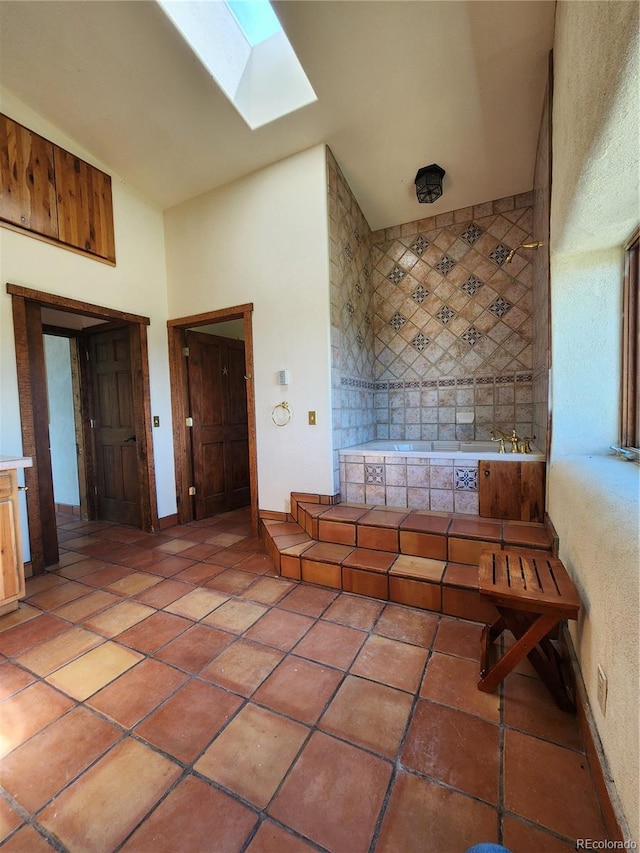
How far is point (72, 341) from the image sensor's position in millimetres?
3533

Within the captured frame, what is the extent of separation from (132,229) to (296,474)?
265 centimetres

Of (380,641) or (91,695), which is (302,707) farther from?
(91,695)

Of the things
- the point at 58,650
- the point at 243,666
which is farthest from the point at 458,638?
the point at 58,650

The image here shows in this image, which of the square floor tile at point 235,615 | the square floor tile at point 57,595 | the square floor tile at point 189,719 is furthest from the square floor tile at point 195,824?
the square floor tile at point 57,595

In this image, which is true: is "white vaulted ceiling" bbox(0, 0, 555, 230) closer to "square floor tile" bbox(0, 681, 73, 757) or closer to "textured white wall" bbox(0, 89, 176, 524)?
"textured white wall" bbox(0, 89, 176, 524)

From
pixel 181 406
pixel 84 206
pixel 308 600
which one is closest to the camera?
pixel 308 600

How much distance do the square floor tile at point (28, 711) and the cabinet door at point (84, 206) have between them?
2.81 meters

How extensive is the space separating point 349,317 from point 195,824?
289cm

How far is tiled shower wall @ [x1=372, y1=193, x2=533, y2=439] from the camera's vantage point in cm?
296

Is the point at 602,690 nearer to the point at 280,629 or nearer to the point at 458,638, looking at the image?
the point at 458,638

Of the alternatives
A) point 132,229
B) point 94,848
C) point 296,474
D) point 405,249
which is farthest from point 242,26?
point 94,848

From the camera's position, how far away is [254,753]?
3.55ft

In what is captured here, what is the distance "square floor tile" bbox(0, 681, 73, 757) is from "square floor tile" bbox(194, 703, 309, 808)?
2.10 ft

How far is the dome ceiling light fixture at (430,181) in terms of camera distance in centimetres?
266
